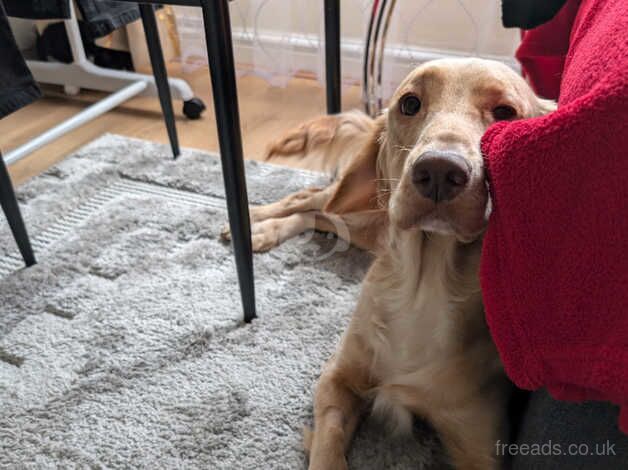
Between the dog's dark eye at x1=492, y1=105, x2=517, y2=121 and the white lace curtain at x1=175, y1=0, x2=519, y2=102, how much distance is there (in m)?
1.61

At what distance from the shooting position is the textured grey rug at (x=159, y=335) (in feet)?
3.63

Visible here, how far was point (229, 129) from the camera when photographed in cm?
117

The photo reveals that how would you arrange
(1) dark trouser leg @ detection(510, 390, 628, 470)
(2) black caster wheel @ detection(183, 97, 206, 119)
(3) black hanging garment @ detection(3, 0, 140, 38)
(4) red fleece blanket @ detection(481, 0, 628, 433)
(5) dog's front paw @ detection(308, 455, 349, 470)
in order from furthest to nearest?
1. (2) black caster wheel @ detection(183, 97, 206, 119)
2. (3) black hanging garment @ detection(3, 0, 140, 38)
3. (5) dog's front paw @ detection(308, 455, 349, 470)
4. (1) dark trouser leg @ detection(510, 390, 628, 470)
5. (4) red fleece blanket @ detection(481, 0, 628, 433)

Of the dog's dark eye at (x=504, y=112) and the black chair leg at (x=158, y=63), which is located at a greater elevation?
the dog's dark eye at (x=504, y=112)

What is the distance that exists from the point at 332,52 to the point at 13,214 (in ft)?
3.16

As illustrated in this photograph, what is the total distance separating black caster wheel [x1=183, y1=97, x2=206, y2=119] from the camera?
2.51 meters

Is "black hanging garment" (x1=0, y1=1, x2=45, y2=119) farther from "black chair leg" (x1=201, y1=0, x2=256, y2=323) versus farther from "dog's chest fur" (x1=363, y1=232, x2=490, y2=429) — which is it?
"dog's chest fur" (x1=363, y1=232, x2=490, y2=429)

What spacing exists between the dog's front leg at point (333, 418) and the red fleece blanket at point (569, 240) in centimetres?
45

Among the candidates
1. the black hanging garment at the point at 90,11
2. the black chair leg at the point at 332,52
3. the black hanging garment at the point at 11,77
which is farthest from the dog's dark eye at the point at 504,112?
the black hanging garment at the point at 90,11

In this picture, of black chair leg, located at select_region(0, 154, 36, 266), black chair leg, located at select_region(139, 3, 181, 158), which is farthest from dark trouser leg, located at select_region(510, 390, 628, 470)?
black chair leg, located at select_region(139, 3, 181, 158)

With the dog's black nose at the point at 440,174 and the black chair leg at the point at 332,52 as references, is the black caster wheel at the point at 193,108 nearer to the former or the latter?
the black chair leg at the point at 332,52

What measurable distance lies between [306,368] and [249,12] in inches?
78.1

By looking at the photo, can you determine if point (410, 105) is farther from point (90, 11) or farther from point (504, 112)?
point (90, 11)

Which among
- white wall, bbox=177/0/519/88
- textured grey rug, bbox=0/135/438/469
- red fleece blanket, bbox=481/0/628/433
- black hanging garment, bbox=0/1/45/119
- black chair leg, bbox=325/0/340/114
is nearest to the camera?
red fleece blanket, bbox=481/0/628/433
